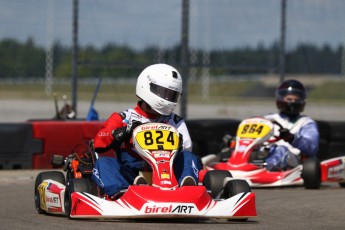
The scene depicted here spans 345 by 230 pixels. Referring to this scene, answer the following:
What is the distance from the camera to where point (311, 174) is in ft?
38.2

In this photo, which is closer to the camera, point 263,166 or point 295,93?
point 263,166

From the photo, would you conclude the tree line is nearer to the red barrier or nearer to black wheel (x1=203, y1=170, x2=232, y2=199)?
the red barrier

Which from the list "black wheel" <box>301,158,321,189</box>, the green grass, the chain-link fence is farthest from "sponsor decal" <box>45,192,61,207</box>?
the green grass

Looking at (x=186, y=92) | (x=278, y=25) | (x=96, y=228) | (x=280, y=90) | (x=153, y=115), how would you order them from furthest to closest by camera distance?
(x=278, y=25) → (x=186, y=92) → (x=280, y=90) → (x=153, y=115) → (x=96, y=228)

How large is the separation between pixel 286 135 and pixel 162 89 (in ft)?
12.7

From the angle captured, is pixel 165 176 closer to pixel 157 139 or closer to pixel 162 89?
pixel 157 139

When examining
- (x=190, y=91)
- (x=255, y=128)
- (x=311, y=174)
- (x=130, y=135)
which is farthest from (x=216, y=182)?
(x=190, y=91)

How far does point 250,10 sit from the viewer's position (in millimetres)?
16297

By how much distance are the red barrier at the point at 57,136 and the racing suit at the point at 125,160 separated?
4.65 meters

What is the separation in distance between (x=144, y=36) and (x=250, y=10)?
1.95 meters

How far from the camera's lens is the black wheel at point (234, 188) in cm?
813

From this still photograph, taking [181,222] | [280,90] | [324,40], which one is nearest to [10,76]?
[280,90]

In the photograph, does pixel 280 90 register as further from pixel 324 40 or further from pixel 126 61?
pixel 324 40

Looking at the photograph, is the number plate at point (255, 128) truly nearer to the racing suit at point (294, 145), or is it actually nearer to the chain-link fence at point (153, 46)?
the racing suit at point (294, 145)
